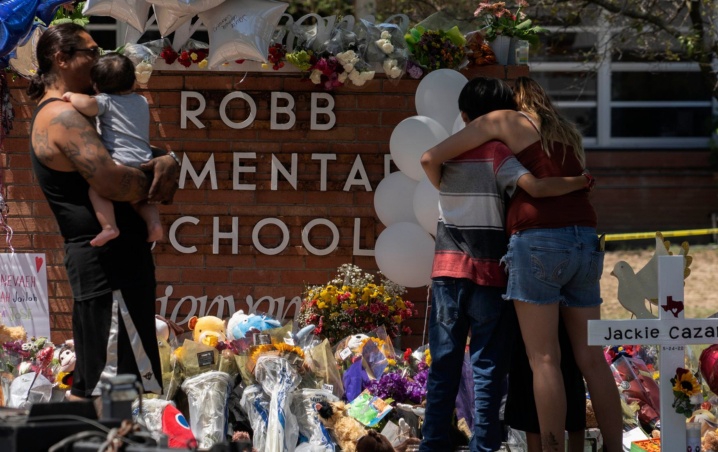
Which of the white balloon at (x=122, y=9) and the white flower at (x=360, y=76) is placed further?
the white flower at (x=360, y=76)

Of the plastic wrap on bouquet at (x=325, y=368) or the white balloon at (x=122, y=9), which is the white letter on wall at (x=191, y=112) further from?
the plastic wrap on bouquet at (x=325, y=368)

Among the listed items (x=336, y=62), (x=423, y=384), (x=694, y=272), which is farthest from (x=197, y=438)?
(x=694, y=272)

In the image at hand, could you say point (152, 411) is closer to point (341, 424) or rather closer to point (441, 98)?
point (341, 424)

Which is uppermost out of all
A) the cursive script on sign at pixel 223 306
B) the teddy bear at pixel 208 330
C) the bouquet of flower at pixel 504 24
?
the bouquet of flower at pixel 504 24

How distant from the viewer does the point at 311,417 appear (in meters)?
4.66

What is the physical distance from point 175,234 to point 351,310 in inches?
49.7

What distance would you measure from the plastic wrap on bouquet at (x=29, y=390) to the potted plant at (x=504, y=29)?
3.18 m

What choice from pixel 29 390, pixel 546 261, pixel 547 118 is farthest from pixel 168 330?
pixel 547 118

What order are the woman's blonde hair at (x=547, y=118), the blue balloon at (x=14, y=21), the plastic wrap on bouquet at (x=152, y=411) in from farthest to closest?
the blue balloon at (x=14, y=21)
the plastic wrap on bouquet at (x=152, y=411)
the woman's blonde hair at (x=547, y=118)

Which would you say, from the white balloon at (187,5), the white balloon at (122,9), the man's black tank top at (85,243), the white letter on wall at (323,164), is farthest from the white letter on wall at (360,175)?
the man's black tank top at (85,243)

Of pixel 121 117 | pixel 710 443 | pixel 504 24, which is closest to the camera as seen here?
pixel 121 117

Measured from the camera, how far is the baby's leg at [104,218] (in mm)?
3723

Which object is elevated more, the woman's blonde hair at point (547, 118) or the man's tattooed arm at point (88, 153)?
the woman's blonde hair at point (547, 118)

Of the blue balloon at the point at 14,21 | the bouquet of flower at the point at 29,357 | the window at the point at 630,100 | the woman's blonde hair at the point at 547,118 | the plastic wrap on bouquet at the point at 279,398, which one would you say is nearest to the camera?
the woman's blonde hair at the point at 547,118
